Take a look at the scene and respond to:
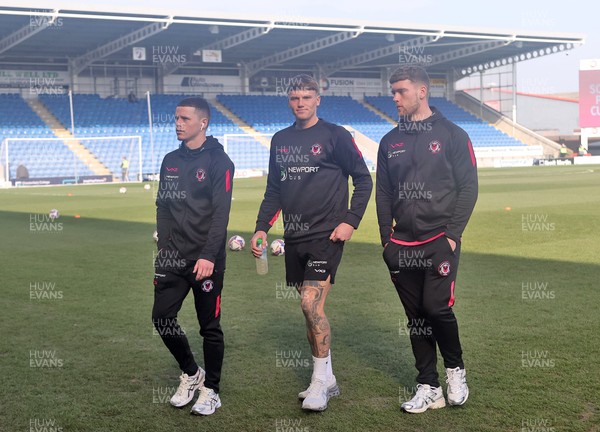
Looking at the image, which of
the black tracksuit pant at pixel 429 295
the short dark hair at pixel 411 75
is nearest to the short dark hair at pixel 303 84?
the short dark hair at pixel 411 75

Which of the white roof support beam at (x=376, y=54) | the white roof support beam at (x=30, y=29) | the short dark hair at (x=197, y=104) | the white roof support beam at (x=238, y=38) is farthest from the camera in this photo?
→ the white roof support beam at (x=376, y=54)

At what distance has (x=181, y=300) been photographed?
518cm

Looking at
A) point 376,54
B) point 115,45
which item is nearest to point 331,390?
point 115,45

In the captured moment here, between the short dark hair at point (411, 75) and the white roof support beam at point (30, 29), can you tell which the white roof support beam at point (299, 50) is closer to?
the white roof support beam at point (30, 29)

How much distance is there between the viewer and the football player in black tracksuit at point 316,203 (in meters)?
5.27

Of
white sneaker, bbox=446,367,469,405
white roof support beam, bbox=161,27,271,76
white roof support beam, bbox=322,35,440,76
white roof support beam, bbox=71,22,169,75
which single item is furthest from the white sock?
white roof support beam, bbox=322,35,440,76

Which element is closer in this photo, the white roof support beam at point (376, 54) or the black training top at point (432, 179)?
the black training top at point (432, 179)

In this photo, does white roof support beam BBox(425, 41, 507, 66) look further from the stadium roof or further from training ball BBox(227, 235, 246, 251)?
training ball BBox(227, 235, 246, 251)

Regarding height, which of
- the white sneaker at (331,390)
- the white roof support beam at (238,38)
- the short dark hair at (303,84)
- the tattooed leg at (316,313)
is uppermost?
the white roof support beam at (238,38)

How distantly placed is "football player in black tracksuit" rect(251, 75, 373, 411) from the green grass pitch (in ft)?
1.86

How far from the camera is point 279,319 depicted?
7.95 meters

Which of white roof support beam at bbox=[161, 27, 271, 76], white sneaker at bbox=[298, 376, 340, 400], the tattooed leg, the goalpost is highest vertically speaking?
white roof support beam at bbox=[161, 27, 271, 76]

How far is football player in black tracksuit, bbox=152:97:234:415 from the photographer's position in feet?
16.8

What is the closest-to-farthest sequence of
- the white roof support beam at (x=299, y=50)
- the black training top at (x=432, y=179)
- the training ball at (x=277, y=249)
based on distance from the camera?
the black training top at (x=432, y=179), the training ball at (x=277, y=249), the white roof support beam at (x=299, y=50)
